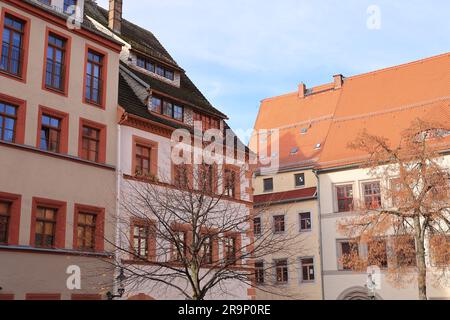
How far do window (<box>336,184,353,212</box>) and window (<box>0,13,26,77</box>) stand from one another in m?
23.2

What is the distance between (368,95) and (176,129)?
20572mm

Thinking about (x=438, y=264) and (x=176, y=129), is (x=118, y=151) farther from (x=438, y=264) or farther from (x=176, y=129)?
(x=438, y=264)

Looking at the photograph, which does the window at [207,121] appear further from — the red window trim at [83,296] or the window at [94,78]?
the red window trim at [83,296]

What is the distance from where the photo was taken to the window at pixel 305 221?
39100mm

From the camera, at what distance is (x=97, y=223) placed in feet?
71.2

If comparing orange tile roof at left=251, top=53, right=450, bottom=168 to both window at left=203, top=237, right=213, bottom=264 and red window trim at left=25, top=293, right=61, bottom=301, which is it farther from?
red window trim at left=25, top=293, right=61, bottom=301

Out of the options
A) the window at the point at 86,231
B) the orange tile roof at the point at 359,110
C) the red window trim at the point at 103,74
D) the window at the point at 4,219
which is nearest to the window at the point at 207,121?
the red window trim at the point at 103,74

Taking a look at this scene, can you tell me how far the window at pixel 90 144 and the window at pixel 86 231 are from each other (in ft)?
7.31

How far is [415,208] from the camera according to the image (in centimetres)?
2255

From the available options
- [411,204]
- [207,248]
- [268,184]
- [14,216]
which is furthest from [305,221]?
[14,216]

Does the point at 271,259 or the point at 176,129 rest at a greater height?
→ the point at 176,129

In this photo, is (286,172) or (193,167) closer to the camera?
(193,167)

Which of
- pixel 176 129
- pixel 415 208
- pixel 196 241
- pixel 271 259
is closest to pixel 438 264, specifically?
pixel 415 208
